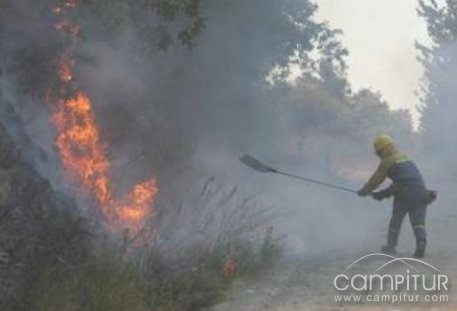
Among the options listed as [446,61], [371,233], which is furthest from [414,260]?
[446,61]

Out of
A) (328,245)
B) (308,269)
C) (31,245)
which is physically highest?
(328,245)

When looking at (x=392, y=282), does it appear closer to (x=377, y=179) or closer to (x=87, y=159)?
(x=377, y=179)

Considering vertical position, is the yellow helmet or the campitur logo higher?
the yellow helmet

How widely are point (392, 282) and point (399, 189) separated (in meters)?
2.26

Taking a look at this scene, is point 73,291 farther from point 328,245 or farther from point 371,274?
point 328,245

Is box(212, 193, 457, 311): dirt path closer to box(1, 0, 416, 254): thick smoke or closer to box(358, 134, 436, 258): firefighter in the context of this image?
box(358, 134, 436, 258): firefighter

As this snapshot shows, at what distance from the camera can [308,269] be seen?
8445 mm

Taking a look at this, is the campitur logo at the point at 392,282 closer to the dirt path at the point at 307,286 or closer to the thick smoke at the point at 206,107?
the dirt path at the point at 307,286

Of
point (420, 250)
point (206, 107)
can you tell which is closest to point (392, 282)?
point (420, 250)

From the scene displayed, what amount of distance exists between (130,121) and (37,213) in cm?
646

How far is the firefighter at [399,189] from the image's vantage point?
8.92 metres

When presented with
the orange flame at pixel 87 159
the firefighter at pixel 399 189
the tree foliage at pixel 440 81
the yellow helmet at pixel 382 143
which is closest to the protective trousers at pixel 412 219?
the firefighter at pixel 399 189

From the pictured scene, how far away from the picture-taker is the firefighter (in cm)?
892

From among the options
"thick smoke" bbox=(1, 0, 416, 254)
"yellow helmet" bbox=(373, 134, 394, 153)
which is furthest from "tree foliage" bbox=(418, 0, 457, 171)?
"yellow helmet" bbox=(373, 134, 394, 153)
